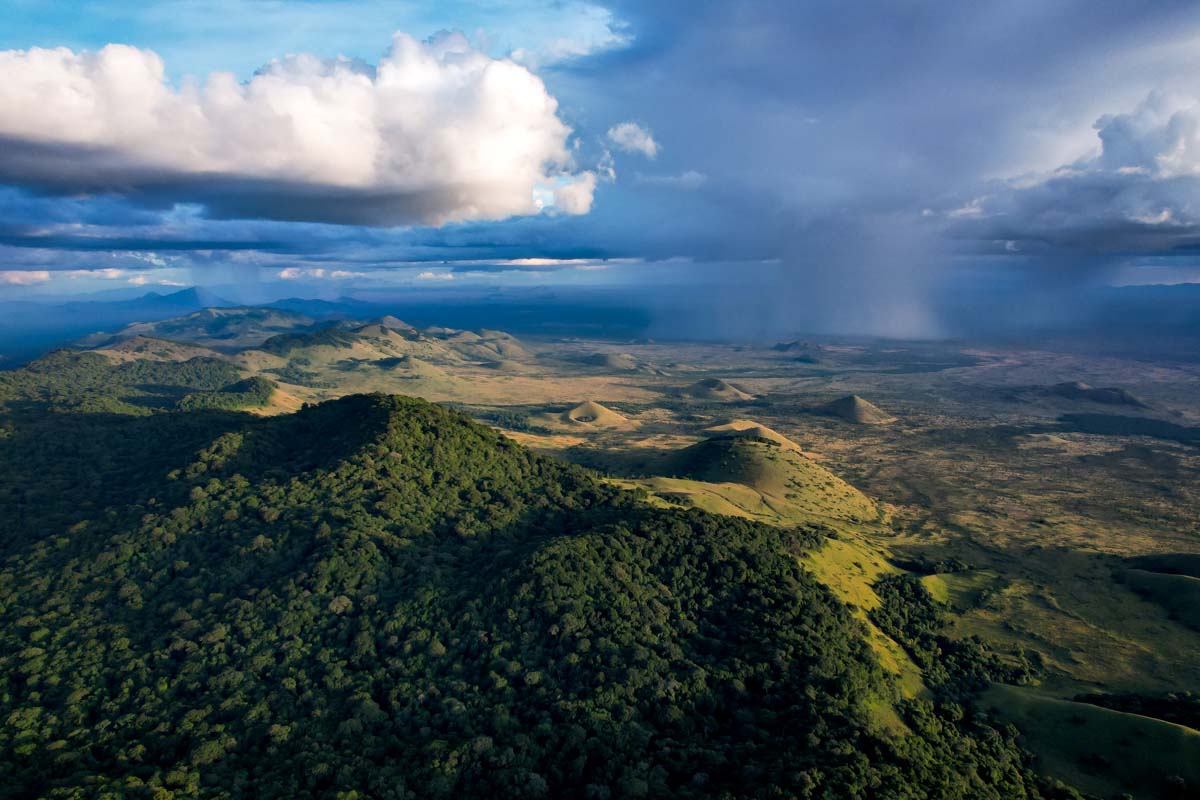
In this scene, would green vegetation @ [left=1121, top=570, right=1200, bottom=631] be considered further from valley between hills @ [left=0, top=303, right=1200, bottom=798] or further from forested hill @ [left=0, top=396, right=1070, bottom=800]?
forested hill @ [left=0, top=396, right=1070, bottom=800]

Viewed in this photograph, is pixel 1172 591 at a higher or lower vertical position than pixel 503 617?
lower

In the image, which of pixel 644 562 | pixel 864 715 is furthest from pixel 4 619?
pixel 864 715

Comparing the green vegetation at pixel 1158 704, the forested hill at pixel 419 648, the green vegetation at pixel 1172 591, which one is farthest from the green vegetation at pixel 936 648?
the green vegetation at pixel 1172 591

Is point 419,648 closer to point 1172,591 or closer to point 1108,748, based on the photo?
point 1108,748

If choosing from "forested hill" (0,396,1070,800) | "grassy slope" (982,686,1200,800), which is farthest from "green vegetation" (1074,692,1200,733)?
"forested hill" (0,396,1070,800)

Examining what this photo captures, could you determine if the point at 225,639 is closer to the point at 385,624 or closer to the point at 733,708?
the point at 385,624

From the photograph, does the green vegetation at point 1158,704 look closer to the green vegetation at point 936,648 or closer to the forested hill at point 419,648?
the green vegetation at point 936,648

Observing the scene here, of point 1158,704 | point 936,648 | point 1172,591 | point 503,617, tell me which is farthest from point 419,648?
point 1172,591

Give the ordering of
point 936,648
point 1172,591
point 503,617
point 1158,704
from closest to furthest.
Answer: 1. point 1158,704
2. point 503,617
3. point 936,648
4. point 1172,591
